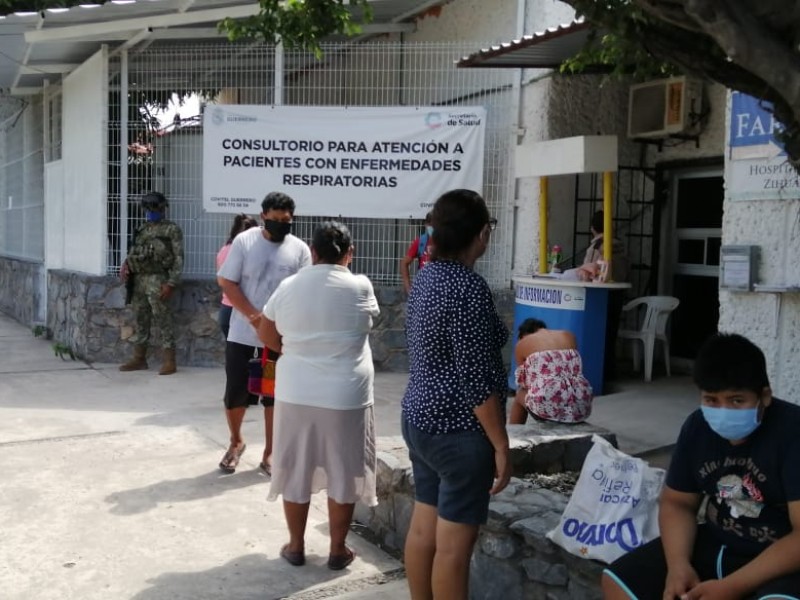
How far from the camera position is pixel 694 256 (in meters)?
8.36

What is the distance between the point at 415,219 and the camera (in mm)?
8734

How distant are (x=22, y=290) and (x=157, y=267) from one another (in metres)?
5.61

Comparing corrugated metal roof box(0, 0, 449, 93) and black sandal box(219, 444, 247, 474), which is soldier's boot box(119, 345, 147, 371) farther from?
black sandal box(219, 444, 247, 474)

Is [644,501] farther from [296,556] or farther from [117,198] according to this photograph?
[117,198]

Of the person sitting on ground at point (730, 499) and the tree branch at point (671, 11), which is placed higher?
the tree branch at point (671, 11)

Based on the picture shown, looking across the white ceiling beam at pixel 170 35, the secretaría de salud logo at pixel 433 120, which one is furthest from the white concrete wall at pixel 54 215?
the secretaría de salud logo at pixel 433 120

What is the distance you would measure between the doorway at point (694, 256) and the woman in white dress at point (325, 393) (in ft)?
17.0

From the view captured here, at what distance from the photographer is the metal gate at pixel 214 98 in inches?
350

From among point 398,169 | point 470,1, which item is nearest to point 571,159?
point 398,169

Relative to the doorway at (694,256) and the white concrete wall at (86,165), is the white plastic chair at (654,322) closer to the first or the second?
the doorway at (694,256)

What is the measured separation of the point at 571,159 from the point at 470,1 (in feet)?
10.2

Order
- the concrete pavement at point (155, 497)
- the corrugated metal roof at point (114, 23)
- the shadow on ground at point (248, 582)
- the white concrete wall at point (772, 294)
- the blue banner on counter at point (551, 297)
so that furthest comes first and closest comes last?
the corrugated metal roof at point (114, 23)
the blue banner on counter at point (551, 297)
the white concrete wall at point (772, 294)
the concrete pavement at point (155, 497)
the shadow on ground at point (248, 582)

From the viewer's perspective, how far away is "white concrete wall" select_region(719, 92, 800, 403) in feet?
15.1

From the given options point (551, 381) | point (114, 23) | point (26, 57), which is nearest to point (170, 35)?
point (114, 23)
